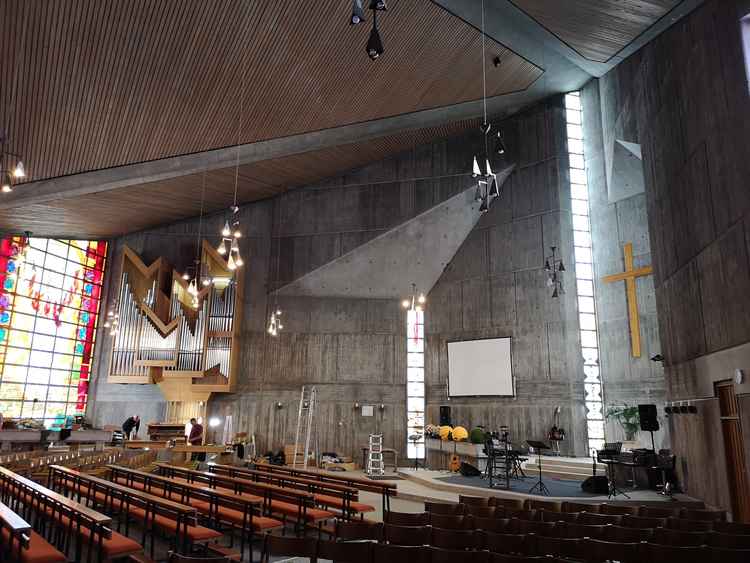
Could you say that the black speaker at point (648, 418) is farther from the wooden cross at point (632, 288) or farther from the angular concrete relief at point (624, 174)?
the angular concrete relief at point (624, 174)

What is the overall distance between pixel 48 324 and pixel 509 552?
17103 mm

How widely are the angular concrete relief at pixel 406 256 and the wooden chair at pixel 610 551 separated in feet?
40.4

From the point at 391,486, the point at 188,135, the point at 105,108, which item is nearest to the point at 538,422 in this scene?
the point at 391,486

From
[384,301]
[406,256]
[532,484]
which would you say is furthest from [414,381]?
[532,484]

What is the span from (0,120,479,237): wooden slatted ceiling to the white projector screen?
20.6 ft

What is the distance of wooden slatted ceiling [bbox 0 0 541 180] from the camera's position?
9.00 m

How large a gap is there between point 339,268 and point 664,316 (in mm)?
9377

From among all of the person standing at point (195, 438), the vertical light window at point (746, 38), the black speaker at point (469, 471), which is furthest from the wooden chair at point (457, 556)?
the person standing at point (195, 438)

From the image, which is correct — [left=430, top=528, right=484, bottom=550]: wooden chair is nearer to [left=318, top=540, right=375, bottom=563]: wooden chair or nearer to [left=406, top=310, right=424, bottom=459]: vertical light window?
[left=318, top=540, right=375, bottom=563]: wooden chair

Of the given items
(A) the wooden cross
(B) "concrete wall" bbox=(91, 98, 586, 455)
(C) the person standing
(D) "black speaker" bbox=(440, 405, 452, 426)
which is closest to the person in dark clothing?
(B) "concrete wall" bbox=(91, 98, 586, 455)

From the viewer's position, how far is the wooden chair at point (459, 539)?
4.08 meters

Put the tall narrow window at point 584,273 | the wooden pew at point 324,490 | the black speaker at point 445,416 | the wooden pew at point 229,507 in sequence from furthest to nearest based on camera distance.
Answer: the black speaker at point 445,416
the tall narrow window at point 584,273
the wooden pew at point 324,490
the wooden pew at point 229,507

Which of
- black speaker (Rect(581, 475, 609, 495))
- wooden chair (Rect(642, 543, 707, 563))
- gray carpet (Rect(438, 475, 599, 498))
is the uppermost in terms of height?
wooden chair (Rect(642, 543, 707, 563))

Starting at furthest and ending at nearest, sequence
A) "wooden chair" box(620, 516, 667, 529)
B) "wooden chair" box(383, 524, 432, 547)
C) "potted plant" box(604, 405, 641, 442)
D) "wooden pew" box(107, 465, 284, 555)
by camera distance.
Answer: "potted plant" box(604, 405, 641, 442) < "wooden pew" box(107, 465, 284, 555) < "wooden chair" box(620, 516, 667, 529) < "wooden chair" box(383, 524, 432, 547)
